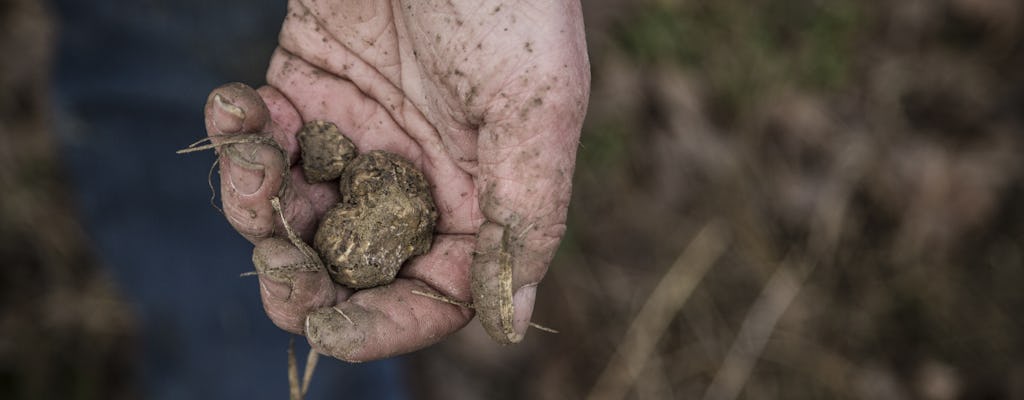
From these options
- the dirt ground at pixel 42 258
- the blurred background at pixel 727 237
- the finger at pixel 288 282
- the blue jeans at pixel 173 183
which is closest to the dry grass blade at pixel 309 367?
the finger at pixel 288 282

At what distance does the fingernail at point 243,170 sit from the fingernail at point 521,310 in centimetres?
67

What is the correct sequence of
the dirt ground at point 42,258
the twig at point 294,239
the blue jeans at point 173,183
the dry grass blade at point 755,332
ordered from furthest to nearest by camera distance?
the dirt ground at point 42,258 → the dry grass blade at point 755,332 → the blue jeans at point 173,183 → the twig at point 294,239

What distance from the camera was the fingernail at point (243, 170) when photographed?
6.31ft

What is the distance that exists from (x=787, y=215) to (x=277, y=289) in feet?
8.62

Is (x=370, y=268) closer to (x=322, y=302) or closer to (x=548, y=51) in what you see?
(x=322, y=302)

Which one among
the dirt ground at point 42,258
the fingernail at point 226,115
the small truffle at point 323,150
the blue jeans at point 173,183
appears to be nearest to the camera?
the fingernail at point 226,115

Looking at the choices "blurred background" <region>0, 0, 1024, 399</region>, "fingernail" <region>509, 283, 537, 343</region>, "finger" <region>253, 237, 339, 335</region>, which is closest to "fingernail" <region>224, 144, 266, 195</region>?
"finger" <region>253, 237, 339, 335</region>

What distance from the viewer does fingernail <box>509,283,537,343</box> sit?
2102 mm

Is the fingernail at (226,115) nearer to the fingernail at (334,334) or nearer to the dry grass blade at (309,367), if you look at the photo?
the fingernail at (334,334)

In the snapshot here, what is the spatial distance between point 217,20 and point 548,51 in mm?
1555

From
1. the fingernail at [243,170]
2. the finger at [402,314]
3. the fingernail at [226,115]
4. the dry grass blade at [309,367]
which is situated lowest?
the dry grass blade at [309,367]

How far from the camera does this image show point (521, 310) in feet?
6.97

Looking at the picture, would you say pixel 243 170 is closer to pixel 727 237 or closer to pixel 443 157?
pixel 443 157

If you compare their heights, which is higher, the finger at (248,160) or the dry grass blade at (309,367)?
the finger at (248,160)
